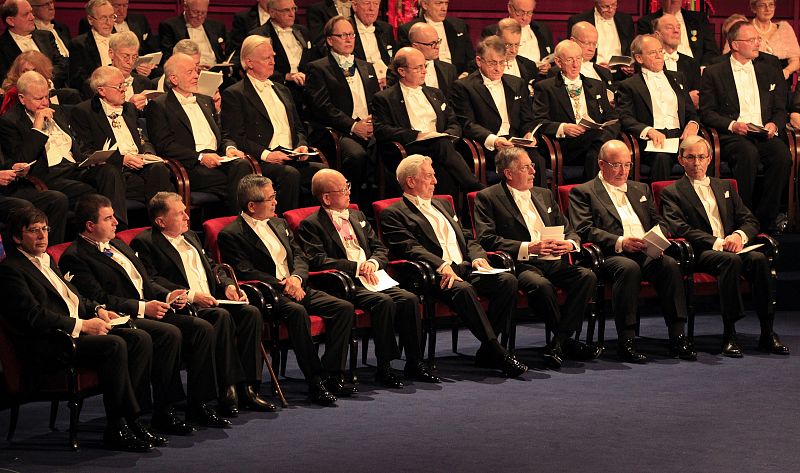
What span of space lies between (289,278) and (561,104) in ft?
9.32

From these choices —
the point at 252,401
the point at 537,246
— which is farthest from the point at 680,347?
the point at 252,401

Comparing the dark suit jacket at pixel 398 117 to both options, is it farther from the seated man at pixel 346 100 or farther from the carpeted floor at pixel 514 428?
the carpeted floor at pixel 514 428

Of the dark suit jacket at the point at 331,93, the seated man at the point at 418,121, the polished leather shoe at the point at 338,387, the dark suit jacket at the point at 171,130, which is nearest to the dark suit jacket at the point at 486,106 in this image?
the seated man at the point at 418,121

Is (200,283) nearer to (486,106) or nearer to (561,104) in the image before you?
(486,106)

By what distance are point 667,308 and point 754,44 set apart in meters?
2.54

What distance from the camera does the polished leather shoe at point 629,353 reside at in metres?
7.16

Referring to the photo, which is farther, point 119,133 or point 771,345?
point 119,133

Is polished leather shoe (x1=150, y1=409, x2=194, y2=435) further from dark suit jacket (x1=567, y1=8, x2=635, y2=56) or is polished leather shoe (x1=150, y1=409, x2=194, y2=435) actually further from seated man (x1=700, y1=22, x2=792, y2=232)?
dark suit jacket (x1=567, y1=8, x2=635, y2=56)

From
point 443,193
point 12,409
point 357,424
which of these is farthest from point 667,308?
point 12,409

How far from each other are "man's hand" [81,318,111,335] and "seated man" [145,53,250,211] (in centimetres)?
204

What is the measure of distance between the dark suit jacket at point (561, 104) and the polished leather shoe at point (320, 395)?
293 centimetres

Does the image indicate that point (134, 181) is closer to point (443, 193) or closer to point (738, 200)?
point (443, 193)

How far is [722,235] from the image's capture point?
7.72m

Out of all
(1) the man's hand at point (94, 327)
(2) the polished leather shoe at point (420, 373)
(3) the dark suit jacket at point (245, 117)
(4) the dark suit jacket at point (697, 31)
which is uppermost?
(4) the dark suit jacket at point (697, 31)
